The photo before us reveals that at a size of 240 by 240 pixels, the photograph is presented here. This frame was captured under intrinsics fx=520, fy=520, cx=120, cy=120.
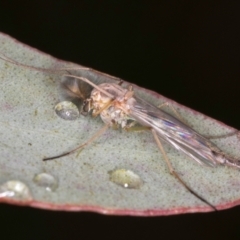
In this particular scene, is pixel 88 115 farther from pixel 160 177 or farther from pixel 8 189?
pixel 8 189

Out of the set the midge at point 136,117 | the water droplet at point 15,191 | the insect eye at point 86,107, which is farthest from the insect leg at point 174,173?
the water droplet at point 15,191

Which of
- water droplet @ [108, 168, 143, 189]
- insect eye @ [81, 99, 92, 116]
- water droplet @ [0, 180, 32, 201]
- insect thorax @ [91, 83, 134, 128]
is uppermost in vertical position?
insect thorax @ [91, 83, 134, 128]

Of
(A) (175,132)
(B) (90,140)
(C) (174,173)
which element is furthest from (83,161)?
(A) (175,132)

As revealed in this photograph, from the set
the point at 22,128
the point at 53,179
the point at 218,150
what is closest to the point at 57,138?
the point at 22,128

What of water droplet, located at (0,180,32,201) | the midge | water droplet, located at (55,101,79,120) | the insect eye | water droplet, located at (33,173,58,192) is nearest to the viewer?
water droplet, located at (0,180,32,201)

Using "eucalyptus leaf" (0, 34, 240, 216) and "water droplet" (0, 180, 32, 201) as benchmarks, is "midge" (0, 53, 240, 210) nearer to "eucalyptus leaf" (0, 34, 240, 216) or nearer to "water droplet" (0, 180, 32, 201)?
"eucalyptus leaf" (0, 34, 240, 216)

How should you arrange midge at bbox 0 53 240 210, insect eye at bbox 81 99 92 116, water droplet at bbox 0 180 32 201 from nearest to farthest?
water droplet at bbox 0 180 32 201 → midge at bbox 0 53 240 210 → insect eye at bbox 81 99 92 116

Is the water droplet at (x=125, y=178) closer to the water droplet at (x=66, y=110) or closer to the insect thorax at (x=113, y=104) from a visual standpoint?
the water droplet at (x=66, y=110)

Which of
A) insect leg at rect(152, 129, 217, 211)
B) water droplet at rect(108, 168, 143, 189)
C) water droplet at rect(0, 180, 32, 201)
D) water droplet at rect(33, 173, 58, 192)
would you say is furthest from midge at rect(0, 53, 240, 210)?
water droplet at rect(0, 180, 32, 201)
